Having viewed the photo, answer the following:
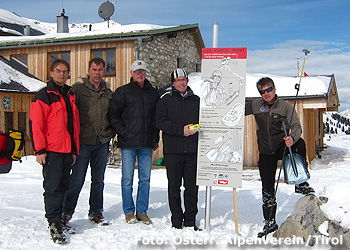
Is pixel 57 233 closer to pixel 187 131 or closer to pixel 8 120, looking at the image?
pixel 187 131

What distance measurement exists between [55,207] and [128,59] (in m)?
10.2

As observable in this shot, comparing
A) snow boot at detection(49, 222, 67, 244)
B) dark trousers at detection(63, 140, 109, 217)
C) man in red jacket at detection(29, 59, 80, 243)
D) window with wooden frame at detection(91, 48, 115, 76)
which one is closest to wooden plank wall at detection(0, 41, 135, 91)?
window with wooden frame at detection(91, 48, 115, 76)

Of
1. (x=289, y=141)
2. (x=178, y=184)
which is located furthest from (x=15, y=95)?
(x=289, y=141)

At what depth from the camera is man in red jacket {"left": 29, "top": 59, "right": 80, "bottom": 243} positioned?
380 centimetres

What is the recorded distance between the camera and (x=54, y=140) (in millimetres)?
3889

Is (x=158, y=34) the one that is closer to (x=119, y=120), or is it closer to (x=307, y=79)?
A: (x=307, y=79)

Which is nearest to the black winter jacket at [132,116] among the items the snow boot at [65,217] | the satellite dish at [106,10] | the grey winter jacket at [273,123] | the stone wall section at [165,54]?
the snow boot at [65,217]

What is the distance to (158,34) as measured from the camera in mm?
14062

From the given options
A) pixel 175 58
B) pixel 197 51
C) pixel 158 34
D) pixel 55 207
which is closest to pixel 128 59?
pixel 158 34

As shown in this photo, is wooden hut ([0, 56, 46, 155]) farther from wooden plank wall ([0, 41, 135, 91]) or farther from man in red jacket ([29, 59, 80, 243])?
man in red jacket ([29, 59, 80, 243])

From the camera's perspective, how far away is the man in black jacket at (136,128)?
4.57 m

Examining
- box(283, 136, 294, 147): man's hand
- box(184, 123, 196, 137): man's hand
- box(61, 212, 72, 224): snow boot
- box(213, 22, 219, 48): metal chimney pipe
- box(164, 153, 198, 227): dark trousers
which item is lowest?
box(61, 212, 72, 224): snow boot

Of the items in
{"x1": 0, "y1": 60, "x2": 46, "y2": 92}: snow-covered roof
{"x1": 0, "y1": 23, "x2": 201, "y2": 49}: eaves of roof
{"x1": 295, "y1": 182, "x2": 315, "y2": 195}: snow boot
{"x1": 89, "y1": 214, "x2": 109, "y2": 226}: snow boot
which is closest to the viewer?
{"x1": 295, "y1": 182, "x2": 315, "y2": 195}: snow boot

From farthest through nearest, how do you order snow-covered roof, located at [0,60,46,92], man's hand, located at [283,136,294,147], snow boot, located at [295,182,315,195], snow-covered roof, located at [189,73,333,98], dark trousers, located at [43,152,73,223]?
1. snow-covered roof, located at [0,60,46,92]
2. snow-covered roof, located at [189,73,333,98]
3. snow boot, located at [295,182,315,195]
4. man's hand, located at [283,136,294,147]
5. dark trousers, located at [43,152,73,223]
